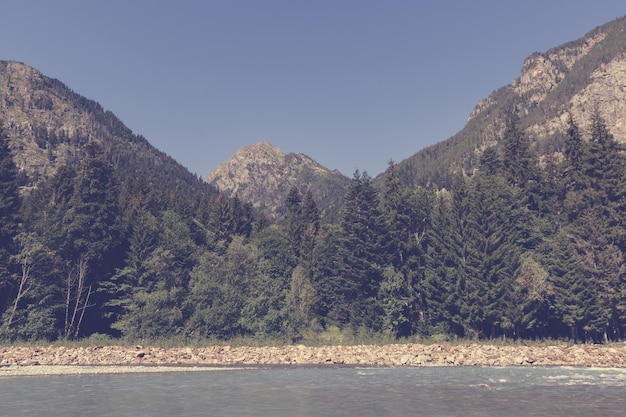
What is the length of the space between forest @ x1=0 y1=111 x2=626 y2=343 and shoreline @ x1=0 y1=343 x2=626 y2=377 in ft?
23.5

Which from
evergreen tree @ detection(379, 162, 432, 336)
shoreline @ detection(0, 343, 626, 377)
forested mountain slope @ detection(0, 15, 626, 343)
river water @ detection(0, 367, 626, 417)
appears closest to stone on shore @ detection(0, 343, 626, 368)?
shoreline @ detection(0, 343, 626, 377)

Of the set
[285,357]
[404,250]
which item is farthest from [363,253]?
[285,357]

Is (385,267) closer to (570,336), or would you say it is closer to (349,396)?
(570,336)

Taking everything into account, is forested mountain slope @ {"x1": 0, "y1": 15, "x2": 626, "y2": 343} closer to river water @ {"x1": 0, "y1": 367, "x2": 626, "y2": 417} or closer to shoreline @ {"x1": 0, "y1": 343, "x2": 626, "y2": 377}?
shoreline @ {"x1": 0, "y1": 343, "x2": 626, "y2": 377}

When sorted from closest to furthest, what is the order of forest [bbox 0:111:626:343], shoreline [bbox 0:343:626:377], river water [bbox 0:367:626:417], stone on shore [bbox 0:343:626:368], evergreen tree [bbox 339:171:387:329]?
river water [bbox 0:367:626:417]
shoreline [bbox 0:343:626:377]
stone on shore [bbox 0:343:626:368]
forest [bbox 0:111:626:343]
evergreen tree [bbox 339:171:387:329]

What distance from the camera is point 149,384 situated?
112ft

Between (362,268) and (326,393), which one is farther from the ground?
(362,268)

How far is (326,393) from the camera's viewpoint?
29672 millimetres

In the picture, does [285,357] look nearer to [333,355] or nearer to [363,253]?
[333,355]

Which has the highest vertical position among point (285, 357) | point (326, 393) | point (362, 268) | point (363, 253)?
point (363, 253)

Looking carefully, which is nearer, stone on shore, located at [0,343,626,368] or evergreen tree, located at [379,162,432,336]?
stone on shore, located at [0,343,626,368]

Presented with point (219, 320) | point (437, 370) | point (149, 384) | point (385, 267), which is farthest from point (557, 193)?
point (149, 384)

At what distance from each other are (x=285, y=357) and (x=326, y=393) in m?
22.7

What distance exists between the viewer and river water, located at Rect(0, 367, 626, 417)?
2370 cm
